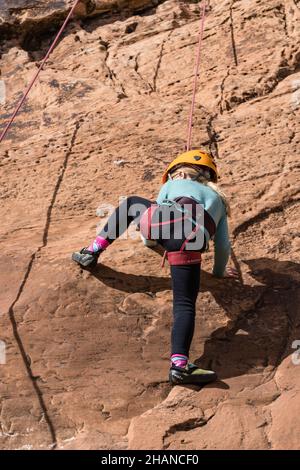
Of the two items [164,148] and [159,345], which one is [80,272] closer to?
[159,345]

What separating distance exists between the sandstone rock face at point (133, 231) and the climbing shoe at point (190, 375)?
7cm

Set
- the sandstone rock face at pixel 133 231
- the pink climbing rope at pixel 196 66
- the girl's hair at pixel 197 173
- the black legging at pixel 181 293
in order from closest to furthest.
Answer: the sandstone rock face at pixel 133 231 → the black legging at pixel 181 293 → the girl's hair at pixel 197 173 → the pink climbing rope at pixel 196 66

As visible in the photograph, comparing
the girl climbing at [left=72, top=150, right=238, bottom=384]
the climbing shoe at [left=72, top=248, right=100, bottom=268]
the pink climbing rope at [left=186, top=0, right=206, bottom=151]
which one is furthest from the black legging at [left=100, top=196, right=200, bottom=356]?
the pink climbing rope at [left=186, top=0, right=206, bottom=151]

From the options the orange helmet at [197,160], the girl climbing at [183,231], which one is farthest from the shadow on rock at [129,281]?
the orange helmet at [197,160]

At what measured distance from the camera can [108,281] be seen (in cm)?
446

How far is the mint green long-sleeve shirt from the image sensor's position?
4.39m

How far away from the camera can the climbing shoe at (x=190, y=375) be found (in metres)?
3.86

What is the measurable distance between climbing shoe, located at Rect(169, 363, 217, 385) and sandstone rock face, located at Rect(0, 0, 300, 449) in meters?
0.07

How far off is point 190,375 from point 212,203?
111 centimetres

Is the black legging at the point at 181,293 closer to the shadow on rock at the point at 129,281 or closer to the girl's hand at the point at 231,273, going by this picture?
the shadow on rock at the point at 129,281

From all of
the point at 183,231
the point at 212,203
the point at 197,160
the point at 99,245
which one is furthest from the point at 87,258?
the point at 197,160

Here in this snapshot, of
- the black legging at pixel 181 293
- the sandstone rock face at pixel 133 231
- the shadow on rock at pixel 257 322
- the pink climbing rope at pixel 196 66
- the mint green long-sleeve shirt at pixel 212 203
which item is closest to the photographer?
the sandstone rock face at pixel 133 231

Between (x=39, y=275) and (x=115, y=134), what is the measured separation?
159cm

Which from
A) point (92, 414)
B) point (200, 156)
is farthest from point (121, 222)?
point (92, 414)
